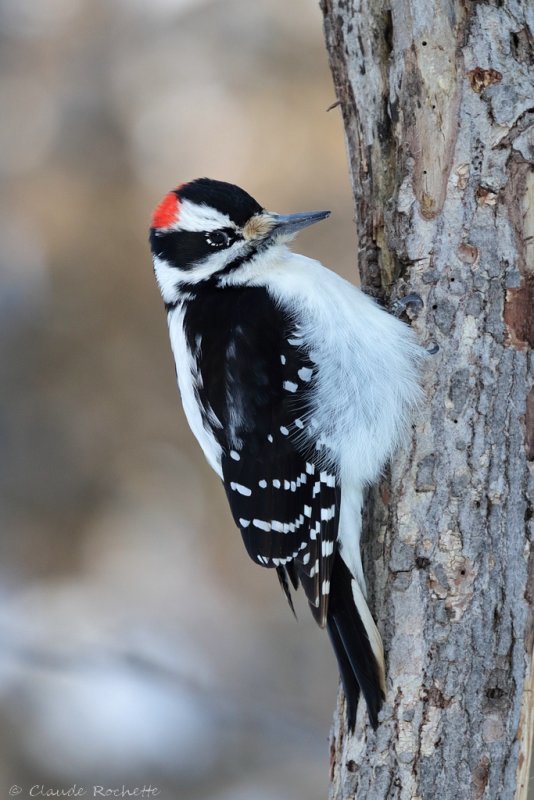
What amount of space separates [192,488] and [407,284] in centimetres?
327

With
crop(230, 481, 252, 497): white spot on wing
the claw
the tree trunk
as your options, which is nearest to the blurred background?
crop(230, 481, 252, 497): white spot on wing

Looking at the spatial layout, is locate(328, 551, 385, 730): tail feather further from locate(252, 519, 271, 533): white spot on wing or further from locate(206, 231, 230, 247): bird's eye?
locate(206, 231, 230, 247): bird's eye

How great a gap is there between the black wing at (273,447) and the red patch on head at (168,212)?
0.40 meters

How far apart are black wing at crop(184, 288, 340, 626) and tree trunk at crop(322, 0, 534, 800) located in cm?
16

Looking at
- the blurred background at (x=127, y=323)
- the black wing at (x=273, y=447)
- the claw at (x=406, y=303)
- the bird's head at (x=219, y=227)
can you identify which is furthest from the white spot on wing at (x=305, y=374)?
the blurred background at (x=127, y=323)

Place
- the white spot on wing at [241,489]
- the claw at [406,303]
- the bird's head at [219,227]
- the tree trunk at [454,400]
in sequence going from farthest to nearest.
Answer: the bird's head at [219,227] < the white spot on wing at [241,489] < the claw at [406,303] < the tree trunk at [454,400]

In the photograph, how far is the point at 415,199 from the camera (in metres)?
2.25

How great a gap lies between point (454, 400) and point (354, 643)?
2.11 feet

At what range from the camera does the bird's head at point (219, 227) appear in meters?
2.54

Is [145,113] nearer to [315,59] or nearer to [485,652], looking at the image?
[315,59]

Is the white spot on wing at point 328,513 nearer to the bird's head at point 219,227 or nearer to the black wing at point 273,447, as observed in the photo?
the black wing at point 273,447

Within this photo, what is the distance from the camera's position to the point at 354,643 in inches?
83.3

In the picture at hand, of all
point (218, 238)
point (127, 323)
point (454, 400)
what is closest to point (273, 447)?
point (454, 400)

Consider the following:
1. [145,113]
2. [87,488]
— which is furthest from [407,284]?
[145,113]
